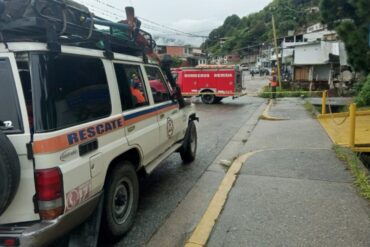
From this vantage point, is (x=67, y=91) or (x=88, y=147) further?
(x=88, y=147)

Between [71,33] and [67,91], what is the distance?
0.56 metres

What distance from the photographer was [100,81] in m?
3.57

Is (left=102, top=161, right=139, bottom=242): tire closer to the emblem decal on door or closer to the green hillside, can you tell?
the emblem decal on door

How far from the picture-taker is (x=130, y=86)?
4242mm

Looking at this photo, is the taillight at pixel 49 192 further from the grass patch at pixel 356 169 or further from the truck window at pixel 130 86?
the grass patch at pixel 356 169

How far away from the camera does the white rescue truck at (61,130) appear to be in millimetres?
2662

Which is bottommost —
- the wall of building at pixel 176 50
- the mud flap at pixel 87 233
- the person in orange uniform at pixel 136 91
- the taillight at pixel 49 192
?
the mud flap at pixel 87 233

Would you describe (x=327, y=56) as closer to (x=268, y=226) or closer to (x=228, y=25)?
(x=268, y=226)

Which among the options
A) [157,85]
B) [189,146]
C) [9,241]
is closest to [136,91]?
[157,85]

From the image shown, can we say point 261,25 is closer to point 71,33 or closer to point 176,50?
point 176,50

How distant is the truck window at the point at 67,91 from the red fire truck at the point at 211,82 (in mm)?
16670

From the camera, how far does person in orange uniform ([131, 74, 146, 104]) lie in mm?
4354

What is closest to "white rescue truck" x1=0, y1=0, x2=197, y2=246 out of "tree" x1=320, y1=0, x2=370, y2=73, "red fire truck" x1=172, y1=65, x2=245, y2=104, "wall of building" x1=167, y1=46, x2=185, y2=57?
"tree" x1=320, y1=0, x2=370, y2=73

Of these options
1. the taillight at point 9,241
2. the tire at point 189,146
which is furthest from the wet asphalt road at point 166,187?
the taillight at point 9,241
